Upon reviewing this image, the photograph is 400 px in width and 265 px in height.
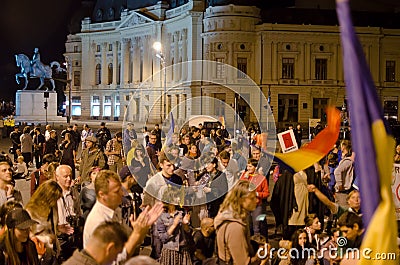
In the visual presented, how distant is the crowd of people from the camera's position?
5.86m

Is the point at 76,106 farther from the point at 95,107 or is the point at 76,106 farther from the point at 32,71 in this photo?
the point at 32,71

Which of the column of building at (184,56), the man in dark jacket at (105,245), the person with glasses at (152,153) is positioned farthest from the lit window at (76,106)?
the man in dark jacket at (105,245)

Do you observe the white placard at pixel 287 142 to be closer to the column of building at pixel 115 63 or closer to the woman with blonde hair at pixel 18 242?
the woman with blonde hair at pixel 18 242

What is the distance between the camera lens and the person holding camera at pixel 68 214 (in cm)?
798

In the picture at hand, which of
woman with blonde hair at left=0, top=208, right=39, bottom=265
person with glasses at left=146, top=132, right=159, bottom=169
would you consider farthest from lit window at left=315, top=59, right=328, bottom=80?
woman with blonde hair at left=0, top=208, right=39, bottom=265

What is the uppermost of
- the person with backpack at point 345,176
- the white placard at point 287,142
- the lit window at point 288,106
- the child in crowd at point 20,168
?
the lit window at point 288,106

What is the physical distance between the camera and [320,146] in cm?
720

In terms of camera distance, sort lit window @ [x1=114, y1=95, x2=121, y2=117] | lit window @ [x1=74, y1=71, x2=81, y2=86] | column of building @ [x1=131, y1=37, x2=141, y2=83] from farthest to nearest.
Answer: lit window @ [x1=74, y1=71, x2=81, y2=86] < lit window @ [x1=114, y1=95, x2=121, y2=117] < column of building @ [x1=131, y1=37, x2=141, y2=83]

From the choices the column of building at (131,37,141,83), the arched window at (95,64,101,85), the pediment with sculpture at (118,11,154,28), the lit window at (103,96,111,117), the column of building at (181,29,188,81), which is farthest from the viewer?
the arched window at (95,64,101,85)

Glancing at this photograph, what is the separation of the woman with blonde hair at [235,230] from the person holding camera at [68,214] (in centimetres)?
217

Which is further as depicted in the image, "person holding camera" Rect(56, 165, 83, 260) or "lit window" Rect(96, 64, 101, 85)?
"lit window" Rect(96, 64, 101, 85)

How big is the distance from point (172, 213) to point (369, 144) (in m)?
5.07

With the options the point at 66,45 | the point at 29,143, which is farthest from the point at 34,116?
the point at 29,143

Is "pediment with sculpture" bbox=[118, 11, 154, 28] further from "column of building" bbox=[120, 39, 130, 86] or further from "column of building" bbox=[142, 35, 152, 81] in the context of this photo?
"column of building" bbox=[120, 39, 130, 86]
